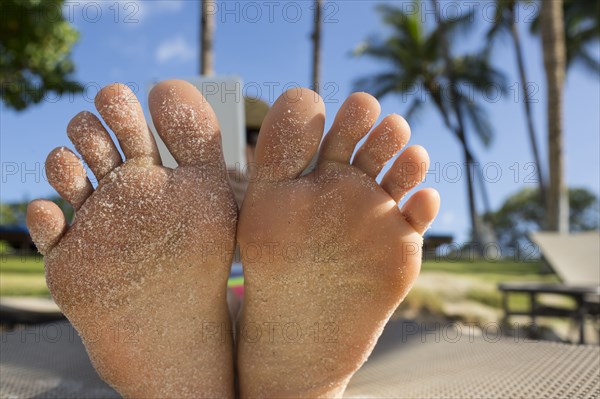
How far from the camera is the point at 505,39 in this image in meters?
11.4

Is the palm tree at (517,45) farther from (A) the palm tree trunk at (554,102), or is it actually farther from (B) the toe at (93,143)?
(B) the toe at (93,143)

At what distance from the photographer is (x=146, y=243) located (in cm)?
66

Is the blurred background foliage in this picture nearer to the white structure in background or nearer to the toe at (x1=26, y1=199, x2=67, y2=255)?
the white structure in background

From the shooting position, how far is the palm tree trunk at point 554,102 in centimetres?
446

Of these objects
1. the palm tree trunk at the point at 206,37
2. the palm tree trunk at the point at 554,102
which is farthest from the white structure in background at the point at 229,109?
the palm tree trunk at the point at 554,102

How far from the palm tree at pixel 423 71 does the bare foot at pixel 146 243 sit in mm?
11378

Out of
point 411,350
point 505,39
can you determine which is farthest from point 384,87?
point 411,350

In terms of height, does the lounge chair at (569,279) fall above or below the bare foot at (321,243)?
below

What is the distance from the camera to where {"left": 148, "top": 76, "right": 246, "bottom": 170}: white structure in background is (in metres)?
1.40

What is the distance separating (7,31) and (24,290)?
3797mm

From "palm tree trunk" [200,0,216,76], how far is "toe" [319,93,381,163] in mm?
2696

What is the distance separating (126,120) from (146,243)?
16 cm

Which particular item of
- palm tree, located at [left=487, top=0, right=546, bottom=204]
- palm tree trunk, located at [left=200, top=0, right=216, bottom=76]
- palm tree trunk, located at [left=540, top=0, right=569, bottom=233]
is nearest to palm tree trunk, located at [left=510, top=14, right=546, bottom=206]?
palm tree, located at [left=487, top=0, right=546, bottom=204]

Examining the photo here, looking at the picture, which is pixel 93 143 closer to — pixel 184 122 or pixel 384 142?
pixel 184 122
